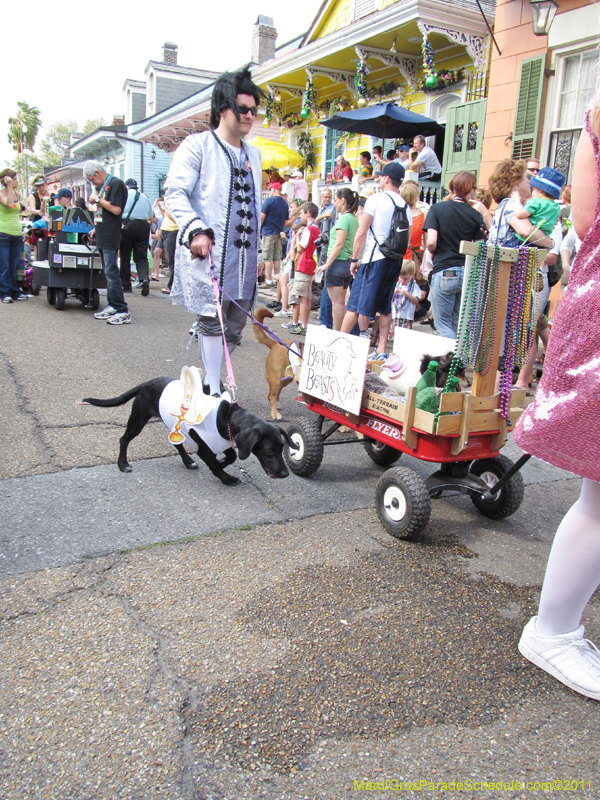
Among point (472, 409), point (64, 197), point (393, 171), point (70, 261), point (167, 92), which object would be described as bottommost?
point (472, 409)

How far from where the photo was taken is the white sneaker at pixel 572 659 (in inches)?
77.4

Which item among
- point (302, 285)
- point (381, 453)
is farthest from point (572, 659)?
point (302, 285)

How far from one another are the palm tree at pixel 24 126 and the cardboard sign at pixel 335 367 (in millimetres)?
79971

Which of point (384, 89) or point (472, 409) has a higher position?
point (384, 89)

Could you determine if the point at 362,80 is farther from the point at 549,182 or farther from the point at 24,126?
the point at 24,126

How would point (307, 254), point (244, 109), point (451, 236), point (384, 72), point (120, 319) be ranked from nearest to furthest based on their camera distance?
point (244, 109), point (451, 236), point (307, 254), point (120, 319), point (384, 72)

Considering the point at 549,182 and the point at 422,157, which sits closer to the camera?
the point at 549,182

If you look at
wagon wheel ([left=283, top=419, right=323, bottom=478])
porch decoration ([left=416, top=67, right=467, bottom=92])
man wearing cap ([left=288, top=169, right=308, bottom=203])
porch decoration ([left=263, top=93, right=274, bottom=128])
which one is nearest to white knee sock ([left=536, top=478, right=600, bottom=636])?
wagon wheel ([left=283, top=419, right=323, bottom=478])

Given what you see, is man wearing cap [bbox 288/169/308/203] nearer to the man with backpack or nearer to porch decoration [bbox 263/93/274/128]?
porch decoration [bbox 263/93/274/128]

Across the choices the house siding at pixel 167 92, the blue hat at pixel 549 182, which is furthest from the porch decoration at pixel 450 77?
the house siding at pixel 167 92

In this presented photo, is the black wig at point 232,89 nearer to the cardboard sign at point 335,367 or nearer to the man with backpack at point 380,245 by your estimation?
the cardboard sign at point 335,367

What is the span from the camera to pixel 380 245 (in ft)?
18.5

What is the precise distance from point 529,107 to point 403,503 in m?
8.48

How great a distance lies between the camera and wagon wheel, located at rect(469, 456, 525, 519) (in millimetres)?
3129
